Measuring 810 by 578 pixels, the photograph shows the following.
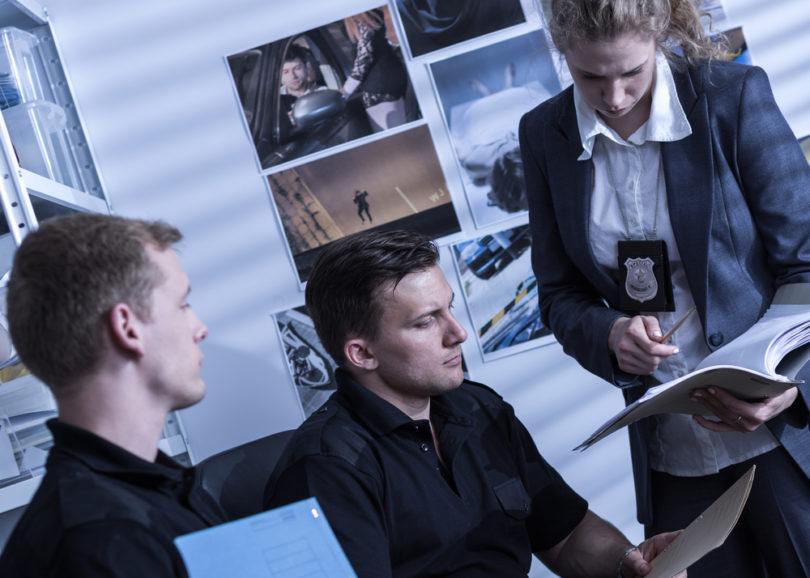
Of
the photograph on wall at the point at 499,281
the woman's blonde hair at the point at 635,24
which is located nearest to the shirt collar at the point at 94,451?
the woman's blonde hair at the point at 635,24

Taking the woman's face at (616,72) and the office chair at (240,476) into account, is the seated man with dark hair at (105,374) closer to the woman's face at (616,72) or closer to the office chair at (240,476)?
the office chair at (240,476)

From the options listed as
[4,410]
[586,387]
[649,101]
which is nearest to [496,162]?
[586,387]

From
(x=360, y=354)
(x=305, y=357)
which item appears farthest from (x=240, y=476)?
(x=305, y=357)

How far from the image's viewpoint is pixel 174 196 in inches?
89.4

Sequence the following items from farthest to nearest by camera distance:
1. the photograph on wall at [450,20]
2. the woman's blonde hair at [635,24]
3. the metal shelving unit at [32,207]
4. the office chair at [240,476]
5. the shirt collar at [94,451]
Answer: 1. the photograph on wall at [450,20]
2. the metal shelving unit at [32,207]
3. the office chair at [240,476]
4. the woman's blonde hair at [635,24]
5. the shirt collar at [94,451]

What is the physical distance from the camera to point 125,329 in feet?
3.23

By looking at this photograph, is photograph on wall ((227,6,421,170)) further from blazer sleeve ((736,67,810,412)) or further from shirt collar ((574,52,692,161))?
blazer sleeve ((736,67,810,412))

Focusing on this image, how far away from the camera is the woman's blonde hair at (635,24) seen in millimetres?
1284

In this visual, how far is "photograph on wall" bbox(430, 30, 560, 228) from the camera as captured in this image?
2.22m

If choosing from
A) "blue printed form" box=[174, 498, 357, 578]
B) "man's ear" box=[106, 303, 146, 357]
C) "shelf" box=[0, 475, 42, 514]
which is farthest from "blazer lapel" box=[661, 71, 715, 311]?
"shelf" box=[0, 475, 42, 514]

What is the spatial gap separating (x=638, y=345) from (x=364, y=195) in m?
1.06

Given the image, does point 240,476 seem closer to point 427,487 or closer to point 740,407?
point 427,487

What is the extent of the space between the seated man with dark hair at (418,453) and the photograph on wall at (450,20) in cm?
73

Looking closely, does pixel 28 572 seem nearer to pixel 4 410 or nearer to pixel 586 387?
pixel 4 410
